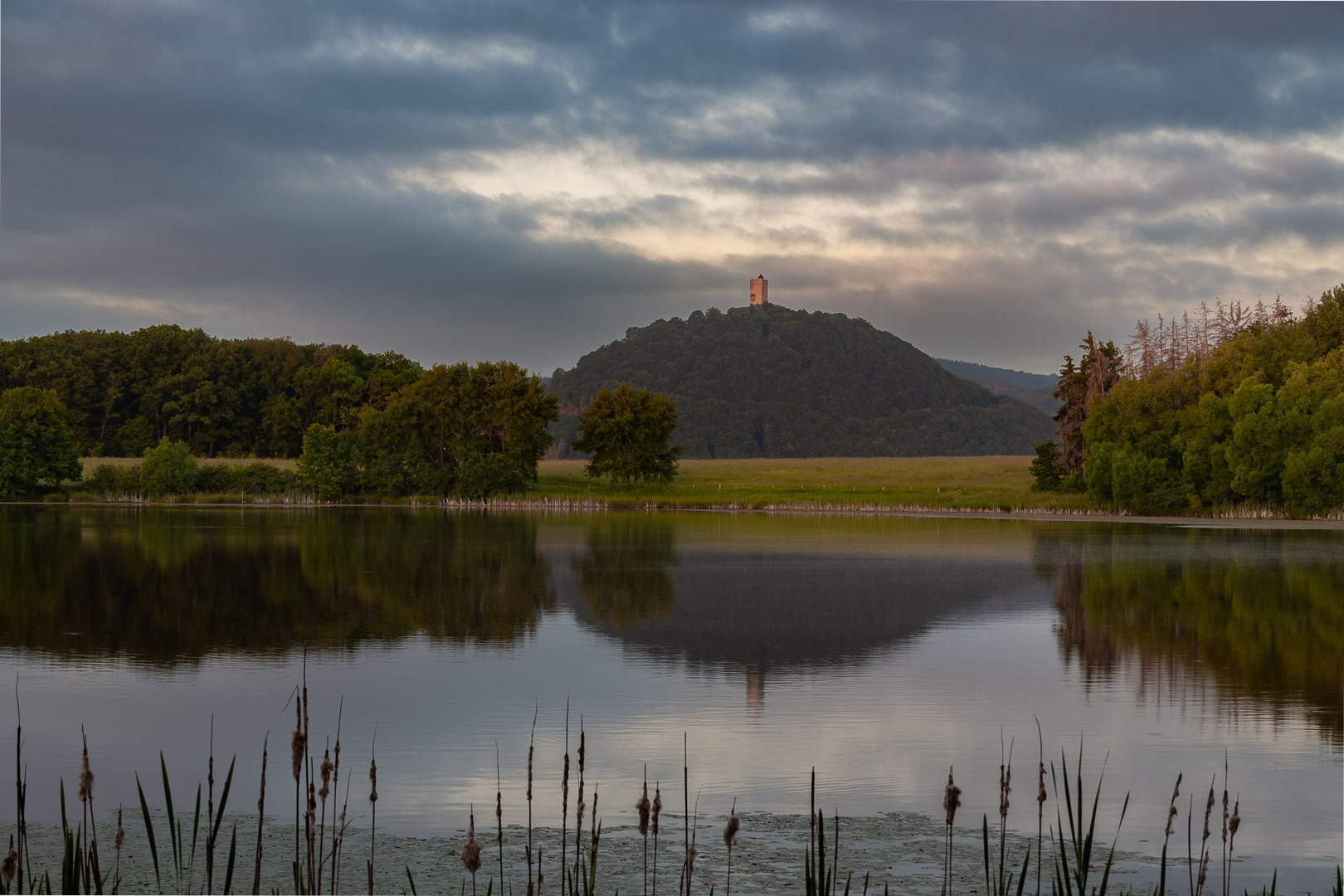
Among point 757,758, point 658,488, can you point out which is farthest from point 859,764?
point 658,488

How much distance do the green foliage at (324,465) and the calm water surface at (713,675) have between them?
166 feet

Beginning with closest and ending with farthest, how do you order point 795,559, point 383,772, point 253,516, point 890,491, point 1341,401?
point 383,772 < point 795,559 < point 1341,401 < point 253,516 < point 890,491

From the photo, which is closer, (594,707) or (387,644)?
(594,707)

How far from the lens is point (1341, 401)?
5453 cm

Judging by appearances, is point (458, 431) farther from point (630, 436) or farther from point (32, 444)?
point (32, 444)

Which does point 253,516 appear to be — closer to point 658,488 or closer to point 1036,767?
point 658,488

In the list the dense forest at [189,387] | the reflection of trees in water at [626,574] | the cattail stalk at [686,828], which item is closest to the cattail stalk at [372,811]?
the cattail stalk at [686,828]

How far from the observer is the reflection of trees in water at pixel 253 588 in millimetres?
17688

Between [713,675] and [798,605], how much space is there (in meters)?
7.67

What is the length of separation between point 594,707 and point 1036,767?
4621 millimetres

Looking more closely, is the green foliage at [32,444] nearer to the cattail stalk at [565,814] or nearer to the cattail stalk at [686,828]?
the cattail stalk at [686,828]

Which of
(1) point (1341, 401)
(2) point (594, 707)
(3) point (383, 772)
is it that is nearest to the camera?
(3) point (383, 772)

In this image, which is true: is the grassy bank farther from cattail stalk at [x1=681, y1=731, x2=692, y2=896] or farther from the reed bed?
cattail stalk at [x1=681, y1=731, x2=692, y2=896]

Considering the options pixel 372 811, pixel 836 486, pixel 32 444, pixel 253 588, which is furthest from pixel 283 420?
pixel 372 811
